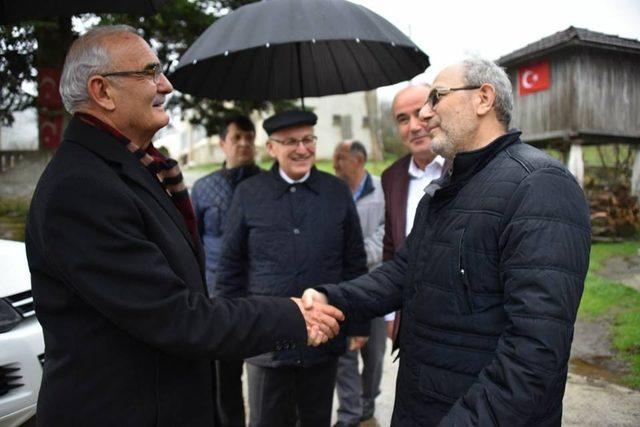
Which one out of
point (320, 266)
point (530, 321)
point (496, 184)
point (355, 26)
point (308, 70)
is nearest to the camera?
point (530, 321)

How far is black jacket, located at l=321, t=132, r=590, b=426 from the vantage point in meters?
1.56

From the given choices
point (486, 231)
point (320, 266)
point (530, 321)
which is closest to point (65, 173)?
point (486, 231)

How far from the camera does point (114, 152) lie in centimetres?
Result: 183

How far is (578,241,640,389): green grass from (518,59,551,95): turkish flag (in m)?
1.61

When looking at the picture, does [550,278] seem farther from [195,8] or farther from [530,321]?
[195,8]

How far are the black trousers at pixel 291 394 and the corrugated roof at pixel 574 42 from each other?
258 cm

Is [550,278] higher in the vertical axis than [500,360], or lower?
higher

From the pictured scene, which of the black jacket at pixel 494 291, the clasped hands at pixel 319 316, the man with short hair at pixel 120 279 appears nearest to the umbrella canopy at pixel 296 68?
the man with short hair at pixel 120 279

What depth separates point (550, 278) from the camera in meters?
1.56

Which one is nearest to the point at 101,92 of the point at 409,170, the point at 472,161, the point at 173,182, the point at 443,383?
the point at 173,182

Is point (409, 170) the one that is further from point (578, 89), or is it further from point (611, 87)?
point (578, 89)

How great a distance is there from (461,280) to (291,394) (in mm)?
1797

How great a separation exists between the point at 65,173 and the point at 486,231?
1399 mm

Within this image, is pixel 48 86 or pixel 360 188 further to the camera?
pixel 48 86
